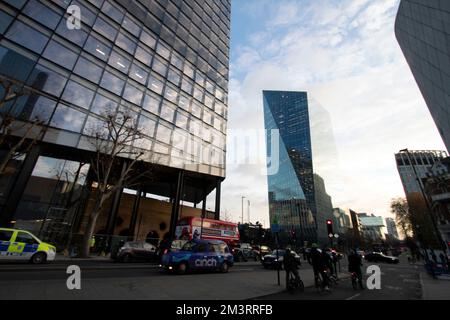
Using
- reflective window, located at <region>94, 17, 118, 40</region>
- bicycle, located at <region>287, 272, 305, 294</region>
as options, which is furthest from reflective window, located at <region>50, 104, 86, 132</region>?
bicycle, located at <region>287, 272, 305, 294</region>

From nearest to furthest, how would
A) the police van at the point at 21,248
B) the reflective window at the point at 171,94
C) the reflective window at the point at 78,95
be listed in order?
1. the police van at the point at 21,248
2. the reflective window at the point at 78,95
3. the reflective window at the point at 171,94

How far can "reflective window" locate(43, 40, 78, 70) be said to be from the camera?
19.2 metres

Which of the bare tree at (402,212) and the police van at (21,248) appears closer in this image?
the police van at (21,248)

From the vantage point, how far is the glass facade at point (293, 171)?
9544 cm

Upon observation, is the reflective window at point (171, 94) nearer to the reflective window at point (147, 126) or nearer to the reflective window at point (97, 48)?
the reflective window at point (147, 126)

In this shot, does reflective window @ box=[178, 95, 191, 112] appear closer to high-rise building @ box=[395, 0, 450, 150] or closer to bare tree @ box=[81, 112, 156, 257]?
bare tree @ box=[81, 112, 156, 257]

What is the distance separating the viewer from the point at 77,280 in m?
7.18

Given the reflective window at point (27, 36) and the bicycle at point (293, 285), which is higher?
the reflective window at point (27, 36)

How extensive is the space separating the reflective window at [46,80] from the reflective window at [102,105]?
2963 mm

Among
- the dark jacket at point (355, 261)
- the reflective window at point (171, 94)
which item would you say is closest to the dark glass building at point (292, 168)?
the reflective window at point (171, 94)

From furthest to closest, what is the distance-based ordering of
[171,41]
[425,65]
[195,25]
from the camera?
[195,25] → [171,41] → [425,65]
